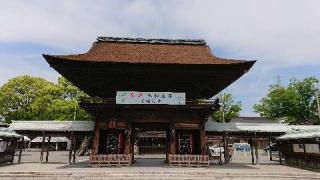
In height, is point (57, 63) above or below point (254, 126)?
above

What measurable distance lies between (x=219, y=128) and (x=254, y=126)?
3491 mm

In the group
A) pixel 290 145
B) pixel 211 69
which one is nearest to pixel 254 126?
pixel 290 145

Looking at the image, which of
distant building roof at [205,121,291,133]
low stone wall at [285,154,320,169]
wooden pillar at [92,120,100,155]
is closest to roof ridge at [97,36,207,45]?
distant building roof at [205,121,291,133]

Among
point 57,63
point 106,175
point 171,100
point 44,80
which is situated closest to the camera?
point 106,175

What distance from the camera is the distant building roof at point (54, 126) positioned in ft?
80.8

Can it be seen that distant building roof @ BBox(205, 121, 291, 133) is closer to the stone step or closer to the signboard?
the signboard

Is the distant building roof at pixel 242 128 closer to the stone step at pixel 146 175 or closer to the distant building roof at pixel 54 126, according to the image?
the stone step at pixel 146 175

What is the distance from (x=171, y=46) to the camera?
83.8 ft

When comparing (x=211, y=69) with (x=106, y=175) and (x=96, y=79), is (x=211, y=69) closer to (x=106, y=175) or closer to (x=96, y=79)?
(x=96, y=79)

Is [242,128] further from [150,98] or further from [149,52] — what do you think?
[149,52]

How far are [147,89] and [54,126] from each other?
8.90 meters

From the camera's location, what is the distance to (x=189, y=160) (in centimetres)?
2120

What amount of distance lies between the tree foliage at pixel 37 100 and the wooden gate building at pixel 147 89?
23.4 m

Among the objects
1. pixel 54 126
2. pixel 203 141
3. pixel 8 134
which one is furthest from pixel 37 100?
pixel 203 141
